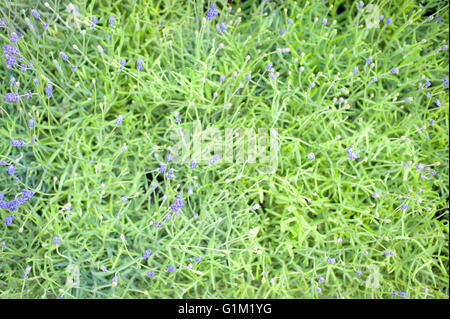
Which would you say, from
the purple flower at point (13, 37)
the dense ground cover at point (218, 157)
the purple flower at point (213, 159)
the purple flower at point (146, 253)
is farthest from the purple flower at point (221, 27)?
the purple flower at point (146, 253)

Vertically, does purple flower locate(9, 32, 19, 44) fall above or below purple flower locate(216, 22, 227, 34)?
below

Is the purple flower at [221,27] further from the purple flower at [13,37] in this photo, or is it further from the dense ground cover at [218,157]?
the purple flower at [13,37]

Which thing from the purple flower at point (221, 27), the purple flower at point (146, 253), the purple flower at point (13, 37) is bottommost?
the purple flower at point (146, 253)

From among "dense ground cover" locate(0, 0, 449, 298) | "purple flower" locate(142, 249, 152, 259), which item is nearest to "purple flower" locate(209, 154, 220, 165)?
"dense ground cover" locate(0, 0, 449, 298)

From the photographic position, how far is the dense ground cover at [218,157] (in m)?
1.16

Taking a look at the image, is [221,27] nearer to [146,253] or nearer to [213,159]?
[213,159]

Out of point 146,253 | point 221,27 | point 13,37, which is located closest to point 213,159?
point 146,253

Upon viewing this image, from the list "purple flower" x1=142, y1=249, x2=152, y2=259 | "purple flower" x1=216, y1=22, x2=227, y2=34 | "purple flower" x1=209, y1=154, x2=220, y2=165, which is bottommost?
"purple flower" x1=142, y1=249, x2=152, y2=259

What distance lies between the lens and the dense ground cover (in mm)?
1163

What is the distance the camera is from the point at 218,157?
1.18 m

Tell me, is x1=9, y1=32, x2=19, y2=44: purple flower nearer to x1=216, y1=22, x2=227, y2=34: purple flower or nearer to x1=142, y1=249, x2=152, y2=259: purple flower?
x1=216, y1=22, x2=227, y2=34: purple flower

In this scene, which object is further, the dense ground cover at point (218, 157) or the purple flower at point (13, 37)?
the dense ground cover at point (218, 157)
